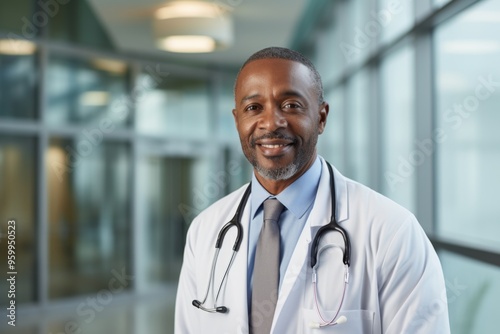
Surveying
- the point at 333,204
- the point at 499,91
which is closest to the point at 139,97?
the point at 499,91

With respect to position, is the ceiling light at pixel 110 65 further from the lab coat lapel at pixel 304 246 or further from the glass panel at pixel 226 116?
the lab coat lapel at pixel 304 246

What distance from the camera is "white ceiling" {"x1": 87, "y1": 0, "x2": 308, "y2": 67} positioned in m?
5.68

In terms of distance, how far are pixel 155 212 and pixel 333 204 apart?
6.80 metres

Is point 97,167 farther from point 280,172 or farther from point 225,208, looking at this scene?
point 280,172

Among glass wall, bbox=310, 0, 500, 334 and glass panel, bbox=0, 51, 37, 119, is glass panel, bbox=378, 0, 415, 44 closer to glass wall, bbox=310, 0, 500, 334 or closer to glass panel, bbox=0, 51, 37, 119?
glass wall, bbox=310, 0, 500, 334

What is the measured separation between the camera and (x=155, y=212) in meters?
8.06

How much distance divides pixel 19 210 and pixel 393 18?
12.9 ft

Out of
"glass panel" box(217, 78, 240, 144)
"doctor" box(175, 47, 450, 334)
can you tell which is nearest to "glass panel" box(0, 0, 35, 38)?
"glass panel" box(217, 78, 240, 144)

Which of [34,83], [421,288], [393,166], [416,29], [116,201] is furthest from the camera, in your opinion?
[116,201]

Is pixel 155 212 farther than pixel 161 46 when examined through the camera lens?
Yes

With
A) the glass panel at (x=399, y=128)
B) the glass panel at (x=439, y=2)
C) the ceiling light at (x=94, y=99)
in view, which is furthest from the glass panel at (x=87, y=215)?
the glass panel at (x=439, y=2)

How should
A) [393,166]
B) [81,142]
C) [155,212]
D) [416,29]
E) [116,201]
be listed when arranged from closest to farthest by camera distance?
1. [416,29]
2. [393,166]
3. [81,142]
4. [116,201]
5. [155,212]

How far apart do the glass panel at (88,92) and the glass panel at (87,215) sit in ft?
0.86

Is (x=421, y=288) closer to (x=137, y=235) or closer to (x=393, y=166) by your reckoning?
(x=393, y=166)
